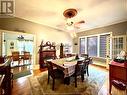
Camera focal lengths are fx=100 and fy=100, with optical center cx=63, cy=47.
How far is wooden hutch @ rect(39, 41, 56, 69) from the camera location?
19.1 ft

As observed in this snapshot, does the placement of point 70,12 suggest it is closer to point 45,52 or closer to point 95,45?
point 45,52

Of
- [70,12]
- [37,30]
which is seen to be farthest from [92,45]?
[70,12]

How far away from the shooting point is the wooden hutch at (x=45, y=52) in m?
5.84

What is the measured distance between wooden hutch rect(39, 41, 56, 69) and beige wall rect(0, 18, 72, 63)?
279mm

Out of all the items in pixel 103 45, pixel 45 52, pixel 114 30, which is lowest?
pixel 45 52

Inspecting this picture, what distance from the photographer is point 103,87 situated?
323 cm

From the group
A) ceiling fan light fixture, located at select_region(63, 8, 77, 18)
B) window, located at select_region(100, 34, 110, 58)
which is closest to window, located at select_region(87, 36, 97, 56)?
window, located at select_region(100, 34, 110, 58)

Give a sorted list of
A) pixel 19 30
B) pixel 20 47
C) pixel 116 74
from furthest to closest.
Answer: pixel 20 47 < pixel 19 30 < pixel 116 74

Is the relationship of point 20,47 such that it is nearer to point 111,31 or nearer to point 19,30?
point 19,30

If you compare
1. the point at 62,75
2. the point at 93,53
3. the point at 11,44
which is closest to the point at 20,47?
the point at 11,44

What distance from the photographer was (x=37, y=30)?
587 cm

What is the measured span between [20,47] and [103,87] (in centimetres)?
858

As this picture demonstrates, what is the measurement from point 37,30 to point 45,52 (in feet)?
4.52

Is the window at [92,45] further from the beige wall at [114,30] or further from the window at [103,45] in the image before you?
the window at [103,45]
